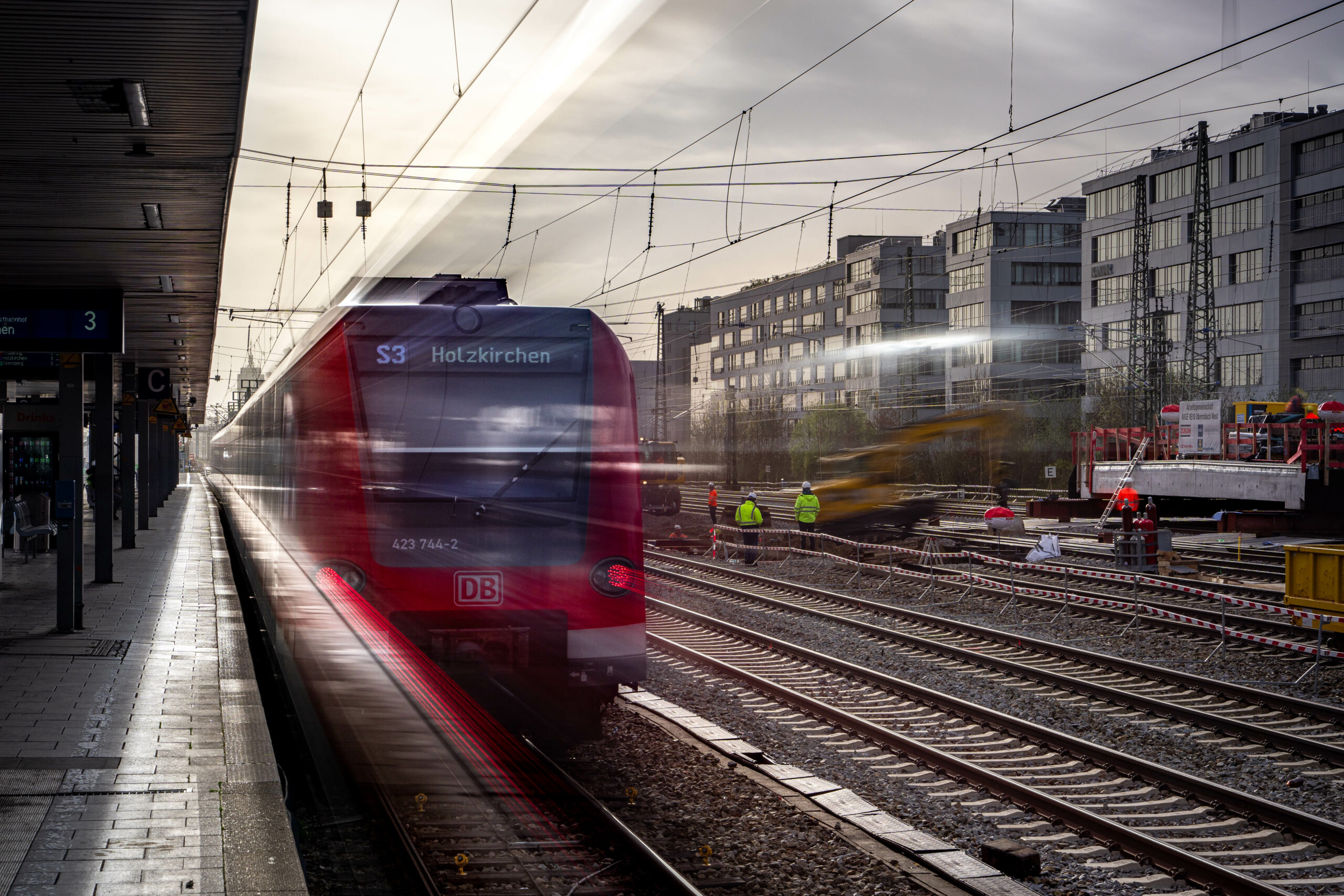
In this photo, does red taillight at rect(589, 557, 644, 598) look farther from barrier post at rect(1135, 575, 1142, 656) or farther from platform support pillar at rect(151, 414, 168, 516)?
platform support pillar at rect(151, 414, 168, 516)

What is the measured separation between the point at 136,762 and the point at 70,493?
18.3 feet

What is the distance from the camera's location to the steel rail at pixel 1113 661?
9672mm

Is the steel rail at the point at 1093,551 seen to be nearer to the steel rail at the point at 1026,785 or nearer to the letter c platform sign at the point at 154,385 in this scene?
the steel rail at the point at 1026,785

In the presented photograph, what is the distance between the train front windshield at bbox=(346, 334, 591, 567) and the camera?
7219 millimetres

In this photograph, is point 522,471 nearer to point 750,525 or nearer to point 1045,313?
Result: point 750,525

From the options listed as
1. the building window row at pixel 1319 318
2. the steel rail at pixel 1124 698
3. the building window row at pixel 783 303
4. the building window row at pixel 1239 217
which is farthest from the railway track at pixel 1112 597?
the building window row at pixel 783 303

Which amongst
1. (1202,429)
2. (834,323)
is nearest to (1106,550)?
(1202,429)

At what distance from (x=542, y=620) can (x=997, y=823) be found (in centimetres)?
301

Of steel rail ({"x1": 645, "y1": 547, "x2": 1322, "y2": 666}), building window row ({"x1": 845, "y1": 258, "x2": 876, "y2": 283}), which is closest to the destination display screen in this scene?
steel rail ({"x1": 645, "y1": 547, "x2": 1322, "y2": 666})

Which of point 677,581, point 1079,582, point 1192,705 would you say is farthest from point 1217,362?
point 1192,705

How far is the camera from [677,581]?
63.5 feet

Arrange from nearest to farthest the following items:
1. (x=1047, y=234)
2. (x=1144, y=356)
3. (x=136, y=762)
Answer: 1. (x=136, y=762)
2. (x=1144, y=356)
3. (x=1047, y=234)

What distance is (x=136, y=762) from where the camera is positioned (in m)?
6.74

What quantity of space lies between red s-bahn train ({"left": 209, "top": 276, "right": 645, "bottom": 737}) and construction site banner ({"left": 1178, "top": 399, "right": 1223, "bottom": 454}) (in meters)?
23.5
